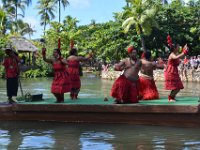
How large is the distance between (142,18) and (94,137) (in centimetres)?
2541

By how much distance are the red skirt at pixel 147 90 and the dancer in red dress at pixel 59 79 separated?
161 cm

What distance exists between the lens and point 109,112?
8648 mm

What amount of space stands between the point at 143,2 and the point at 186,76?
7.66 metres

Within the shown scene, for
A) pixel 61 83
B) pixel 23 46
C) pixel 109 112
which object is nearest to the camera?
pixel 109 112

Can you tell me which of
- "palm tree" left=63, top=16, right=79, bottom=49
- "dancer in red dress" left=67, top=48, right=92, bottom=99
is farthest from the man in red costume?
"palm tree" left=63, top=16, right=79, bottom=49

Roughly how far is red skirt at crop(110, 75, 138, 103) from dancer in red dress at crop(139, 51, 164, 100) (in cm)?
101

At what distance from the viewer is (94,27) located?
46.2 m

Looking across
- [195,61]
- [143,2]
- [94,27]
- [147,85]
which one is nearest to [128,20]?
[143,2]

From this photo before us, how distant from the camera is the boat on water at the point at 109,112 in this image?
321 inches

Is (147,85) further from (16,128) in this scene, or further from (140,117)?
(16,128)

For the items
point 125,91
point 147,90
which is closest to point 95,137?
point 125,91

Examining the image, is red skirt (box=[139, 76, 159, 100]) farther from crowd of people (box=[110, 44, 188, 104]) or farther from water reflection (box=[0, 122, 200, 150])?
water reflection (box=[0, 122, 200, 150])

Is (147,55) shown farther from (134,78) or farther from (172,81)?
(134,78)

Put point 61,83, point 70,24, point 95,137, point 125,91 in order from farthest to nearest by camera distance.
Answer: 1. point 70,24
2. point 61,83
3. point 125,91
4. point 95,137
